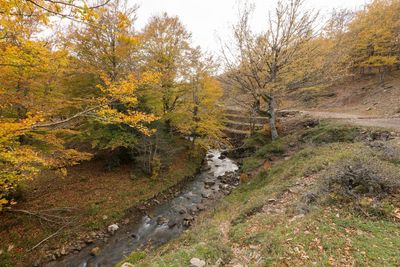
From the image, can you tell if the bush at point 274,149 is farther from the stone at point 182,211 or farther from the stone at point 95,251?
the stone at point 95,251

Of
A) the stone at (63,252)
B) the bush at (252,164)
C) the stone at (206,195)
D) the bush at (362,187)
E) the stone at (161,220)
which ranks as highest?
the bush at (362,187)

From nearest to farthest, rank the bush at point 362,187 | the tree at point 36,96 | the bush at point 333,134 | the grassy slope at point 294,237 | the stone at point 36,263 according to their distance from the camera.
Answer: the grassy slope at point 294,237
the tree at point 36,96
the bush at point 362,187
the stone at point 36,263
the bush at point 333,134

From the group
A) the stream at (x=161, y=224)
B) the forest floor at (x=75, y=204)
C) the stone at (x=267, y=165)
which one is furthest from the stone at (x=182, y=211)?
the stone at (x=267, y=165)

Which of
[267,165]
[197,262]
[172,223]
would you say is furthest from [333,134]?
[197,262]

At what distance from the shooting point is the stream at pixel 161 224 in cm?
683

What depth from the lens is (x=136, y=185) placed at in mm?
11414

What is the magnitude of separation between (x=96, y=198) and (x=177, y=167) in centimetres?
579

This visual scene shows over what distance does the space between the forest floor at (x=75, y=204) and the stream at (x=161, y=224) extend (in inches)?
28.0

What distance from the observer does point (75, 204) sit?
30.3 ft

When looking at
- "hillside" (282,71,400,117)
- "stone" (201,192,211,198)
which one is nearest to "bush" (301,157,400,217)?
"stone" (201,192,211,198)

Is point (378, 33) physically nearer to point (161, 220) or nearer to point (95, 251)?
point (161, 220)

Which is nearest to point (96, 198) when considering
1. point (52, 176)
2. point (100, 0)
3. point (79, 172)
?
point (79, 172)

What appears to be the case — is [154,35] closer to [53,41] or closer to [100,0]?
[100,0]

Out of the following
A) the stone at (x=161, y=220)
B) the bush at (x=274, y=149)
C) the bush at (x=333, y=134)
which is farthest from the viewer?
the bush at (x=274, y=149)
